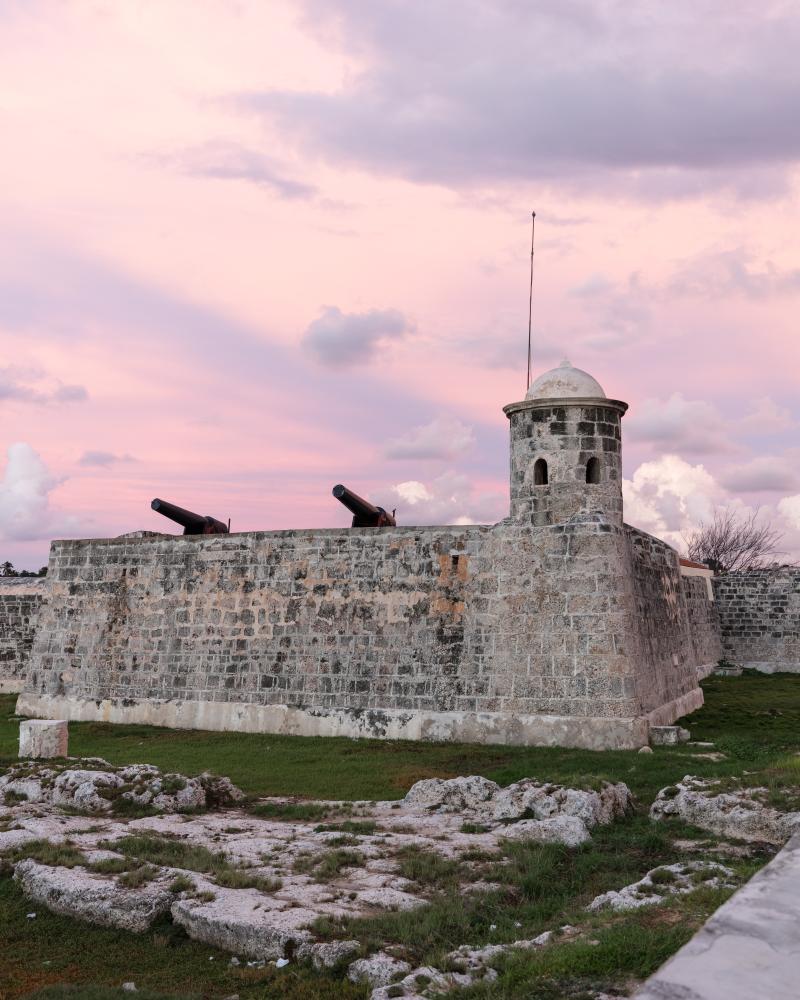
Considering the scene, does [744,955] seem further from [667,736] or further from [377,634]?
[377,634]

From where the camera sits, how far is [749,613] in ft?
88.9

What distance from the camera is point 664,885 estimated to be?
6.00 m

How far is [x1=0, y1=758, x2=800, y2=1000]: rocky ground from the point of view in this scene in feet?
18.0

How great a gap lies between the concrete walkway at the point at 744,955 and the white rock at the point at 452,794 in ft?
18.1

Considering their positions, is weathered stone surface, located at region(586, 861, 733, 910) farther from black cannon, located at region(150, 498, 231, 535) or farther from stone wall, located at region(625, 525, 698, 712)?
black cannon, located at region(150, 498, 231, 535)

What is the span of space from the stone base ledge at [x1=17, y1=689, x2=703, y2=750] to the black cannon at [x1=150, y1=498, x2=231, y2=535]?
347 cm

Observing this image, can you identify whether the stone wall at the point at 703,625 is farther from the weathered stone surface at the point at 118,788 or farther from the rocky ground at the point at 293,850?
the weathered stone surface at the point at 118,788

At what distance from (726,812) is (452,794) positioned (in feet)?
9.18

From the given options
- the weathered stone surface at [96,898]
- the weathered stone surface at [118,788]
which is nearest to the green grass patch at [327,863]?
the weathered stone surface at [96,898]

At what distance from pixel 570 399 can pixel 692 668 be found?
769cm

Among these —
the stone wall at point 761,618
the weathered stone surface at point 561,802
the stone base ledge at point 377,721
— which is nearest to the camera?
the weathered stone surface at point 561,802

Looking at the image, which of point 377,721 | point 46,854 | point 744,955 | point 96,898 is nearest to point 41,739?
point 377,721

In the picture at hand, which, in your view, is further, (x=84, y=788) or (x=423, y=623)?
(x=423, y=623)

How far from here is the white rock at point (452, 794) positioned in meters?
9.27
